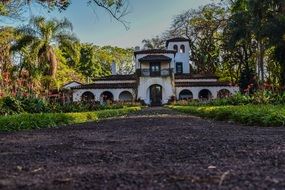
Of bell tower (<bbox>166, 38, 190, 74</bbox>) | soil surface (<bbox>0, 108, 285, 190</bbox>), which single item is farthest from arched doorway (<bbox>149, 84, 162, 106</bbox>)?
soil surface (<bbox>0, 108, 285, 190</bbox>)

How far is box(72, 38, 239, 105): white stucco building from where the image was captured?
5459 cm

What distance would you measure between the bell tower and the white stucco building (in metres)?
2.34

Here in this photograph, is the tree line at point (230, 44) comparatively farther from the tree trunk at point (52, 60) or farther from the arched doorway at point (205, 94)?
the tree trunk at point (52, 60)

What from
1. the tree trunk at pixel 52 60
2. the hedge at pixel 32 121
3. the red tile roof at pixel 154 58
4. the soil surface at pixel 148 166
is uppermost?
the red tile roof at pixel 154 58

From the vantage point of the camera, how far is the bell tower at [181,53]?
62.4 m

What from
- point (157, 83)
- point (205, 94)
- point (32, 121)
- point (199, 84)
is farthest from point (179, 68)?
point (32, 121)

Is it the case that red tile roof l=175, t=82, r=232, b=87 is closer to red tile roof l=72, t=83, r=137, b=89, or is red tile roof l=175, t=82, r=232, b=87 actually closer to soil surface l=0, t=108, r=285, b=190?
red tile roof l=72, t=83, r=137, b=89

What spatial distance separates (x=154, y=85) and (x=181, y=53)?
8261mm

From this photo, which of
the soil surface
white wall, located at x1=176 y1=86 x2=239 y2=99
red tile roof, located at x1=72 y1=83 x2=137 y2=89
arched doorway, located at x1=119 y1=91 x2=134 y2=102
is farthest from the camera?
arched doorway, located at x1=119 y1=91 x2=134 y2=102

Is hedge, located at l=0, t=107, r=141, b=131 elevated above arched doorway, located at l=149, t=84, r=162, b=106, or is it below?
below

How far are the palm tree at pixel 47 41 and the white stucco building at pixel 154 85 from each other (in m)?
19.6

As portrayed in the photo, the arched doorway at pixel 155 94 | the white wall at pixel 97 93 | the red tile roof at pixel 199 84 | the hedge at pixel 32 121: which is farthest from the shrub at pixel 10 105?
the arched doorway at pixel 155 94

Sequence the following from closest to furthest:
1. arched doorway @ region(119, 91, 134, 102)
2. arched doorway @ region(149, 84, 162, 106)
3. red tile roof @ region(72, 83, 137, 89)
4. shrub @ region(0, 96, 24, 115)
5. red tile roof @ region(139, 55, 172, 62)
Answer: shrub @ region(0, 96, 24, 115)
red tile roof @ region(72, 83, 137, 89)
arched doorway @ region(119, 91, 134, 102)
red tile roof @ region(139, 55, 172, 62)
arched doorway @ region(149, 84, 162, 106)

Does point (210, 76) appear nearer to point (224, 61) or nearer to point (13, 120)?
point (224, 61)
